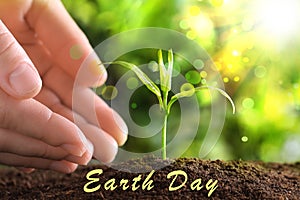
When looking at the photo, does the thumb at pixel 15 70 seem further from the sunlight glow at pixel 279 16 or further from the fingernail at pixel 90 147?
the sunlight glow at pixel 279 16

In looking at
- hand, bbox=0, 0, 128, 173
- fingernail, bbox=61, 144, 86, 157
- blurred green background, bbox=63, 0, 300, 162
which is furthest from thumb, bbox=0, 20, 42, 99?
blurred green background, bbox=63, 0, 300, 162

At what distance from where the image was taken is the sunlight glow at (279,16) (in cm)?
128

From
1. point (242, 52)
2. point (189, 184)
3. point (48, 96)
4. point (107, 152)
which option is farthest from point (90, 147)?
point (242, 52)

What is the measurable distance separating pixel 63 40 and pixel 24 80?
327 millimetres

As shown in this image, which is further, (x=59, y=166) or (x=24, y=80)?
(x=59, y=166)

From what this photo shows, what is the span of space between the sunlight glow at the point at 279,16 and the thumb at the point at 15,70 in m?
0.74

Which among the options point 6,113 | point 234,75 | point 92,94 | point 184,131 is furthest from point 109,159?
point 234,75

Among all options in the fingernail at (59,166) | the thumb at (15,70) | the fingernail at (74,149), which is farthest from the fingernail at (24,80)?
the fingernail at (59,166)

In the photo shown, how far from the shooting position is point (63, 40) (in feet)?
3.51

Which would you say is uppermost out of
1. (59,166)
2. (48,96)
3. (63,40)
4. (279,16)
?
(279,16)

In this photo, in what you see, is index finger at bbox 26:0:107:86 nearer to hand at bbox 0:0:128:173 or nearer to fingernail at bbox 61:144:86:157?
hand at bbox 0:0:128:173

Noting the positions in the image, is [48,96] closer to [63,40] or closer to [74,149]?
[63,40]

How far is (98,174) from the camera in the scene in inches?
30.8

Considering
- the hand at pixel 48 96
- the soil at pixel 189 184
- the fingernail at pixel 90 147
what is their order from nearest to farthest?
1. the soil at pixel 189 184
2. the hand at pixel 48 96
3. the fingernail at pixel 90 147
